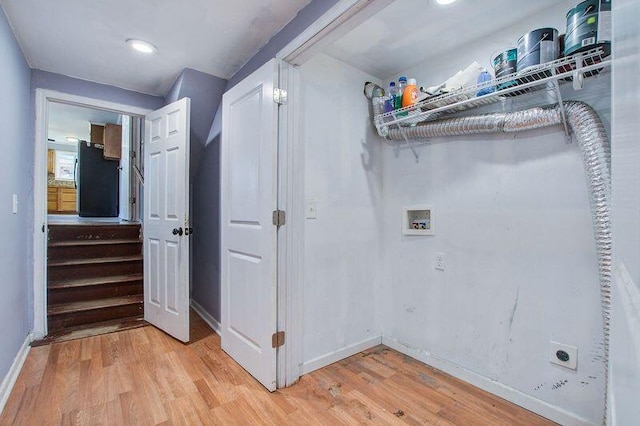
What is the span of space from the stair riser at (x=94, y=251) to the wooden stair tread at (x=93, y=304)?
0.53m

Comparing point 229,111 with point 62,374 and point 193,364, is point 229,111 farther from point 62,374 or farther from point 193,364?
point 62,374

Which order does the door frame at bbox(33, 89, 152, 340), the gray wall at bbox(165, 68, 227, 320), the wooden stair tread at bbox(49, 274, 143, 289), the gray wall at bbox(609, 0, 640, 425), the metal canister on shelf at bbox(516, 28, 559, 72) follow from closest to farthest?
the gray wall at bbox(609, 0, 640, 425) → the metal canister on shelf at bbox(516, 28, 559, 72) → the door frame at bbox(33, 89, 152, 340) → the gray wall at bbox(165, 68, 227, 320) → the wooden stair tread at bbox(49, 274, 143, 289)

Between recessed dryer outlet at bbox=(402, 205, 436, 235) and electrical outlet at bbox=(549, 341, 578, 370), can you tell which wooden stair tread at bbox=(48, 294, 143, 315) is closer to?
recessed dryer outlet at bbox=(402, 205, 436, 235)

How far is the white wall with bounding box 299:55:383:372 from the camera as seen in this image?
2.07 meters

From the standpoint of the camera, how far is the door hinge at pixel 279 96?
1838mm

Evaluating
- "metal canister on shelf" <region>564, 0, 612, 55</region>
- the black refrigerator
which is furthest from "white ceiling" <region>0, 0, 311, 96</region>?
the black refrigerator

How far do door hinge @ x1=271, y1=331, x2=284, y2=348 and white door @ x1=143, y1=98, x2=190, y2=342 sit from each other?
99 centimetres

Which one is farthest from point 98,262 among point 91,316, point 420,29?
point 420,29

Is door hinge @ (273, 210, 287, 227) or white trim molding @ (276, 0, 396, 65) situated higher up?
white trim molding @ (276, 0, 396, 65)

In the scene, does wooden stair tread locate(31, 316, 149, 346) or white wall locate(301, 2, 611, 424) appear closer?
white wall locate(301, 2, 611, 424)

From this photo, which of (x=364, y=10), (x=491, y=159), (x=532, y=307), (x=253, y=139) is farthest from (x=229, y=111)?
(x=532, y=307)

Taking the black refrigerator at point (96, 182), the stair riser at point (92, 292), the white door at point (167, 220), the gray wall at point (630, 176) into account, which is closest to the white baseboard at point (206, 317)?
the white door at point (167, 220)

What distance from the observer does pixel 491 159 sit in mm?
1850

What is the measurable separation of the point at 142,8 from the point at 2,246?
161 centimetres
